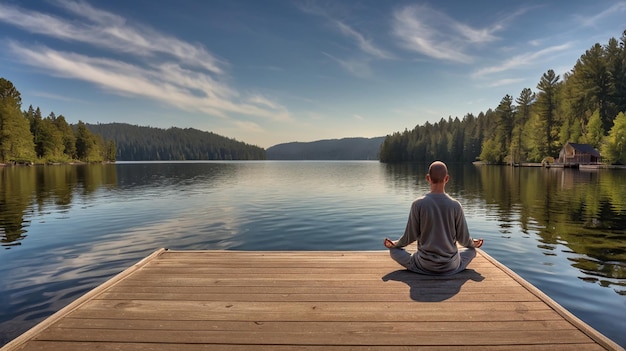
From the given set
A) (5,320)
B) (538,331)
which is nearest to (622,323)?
(538,331)

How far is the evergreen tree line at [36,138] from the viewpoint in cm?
8412

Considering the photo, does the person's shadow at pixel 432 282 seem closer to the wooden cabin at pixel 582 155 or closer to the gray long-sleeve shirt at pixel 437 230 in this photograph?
the gray long-sleeve shirt at pixel 437 230

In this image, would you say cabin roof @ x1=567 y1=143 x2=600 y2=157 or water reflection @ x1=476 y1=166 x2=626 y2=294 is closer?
water reflection @ x1=476 y1=166 x2=626 y2=294

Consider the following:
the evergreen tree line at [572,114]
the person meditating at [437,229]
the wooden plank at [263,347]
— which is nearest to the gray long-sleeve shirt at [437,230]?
the person meditating at [437,229]

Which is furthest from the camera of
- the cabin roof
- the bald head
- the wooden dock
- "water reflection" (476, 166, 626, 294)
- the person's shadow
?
the cabin roof

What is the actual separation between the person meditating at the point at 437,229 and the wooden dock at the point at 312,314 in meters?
0.26

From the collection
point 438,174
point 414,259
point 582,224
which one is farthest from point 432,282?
point 582,224

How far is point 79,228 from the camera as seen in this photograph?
55.4ft

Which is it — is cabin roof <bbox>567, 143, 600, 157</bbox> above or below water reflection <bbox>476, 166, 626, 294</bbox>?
above

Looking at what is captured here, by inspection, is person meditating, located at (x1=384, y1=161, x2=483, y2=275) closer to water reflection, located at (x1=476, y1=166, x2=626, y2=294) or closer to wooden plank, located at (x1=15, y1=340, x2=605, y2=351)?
wooden plank, located at (x1=15, y1=340, x2=605, y2=351)

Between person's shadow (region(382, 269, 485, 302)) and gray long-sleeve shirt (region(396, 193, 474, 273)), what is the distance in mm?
200

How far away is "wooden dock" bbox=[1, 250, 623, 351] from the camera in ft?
13.3

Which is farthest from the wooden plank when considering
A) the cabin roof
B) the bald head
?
the cabin roof

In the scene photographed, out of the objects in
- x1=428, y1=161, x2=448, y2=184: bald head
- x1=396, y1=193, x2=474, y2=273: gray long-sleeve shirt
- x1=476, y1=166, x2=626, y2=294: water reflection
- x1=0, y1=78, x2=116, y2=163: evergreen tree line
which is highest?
x1=0, y1=78, x2=116, y2=163: evergreen tree line
